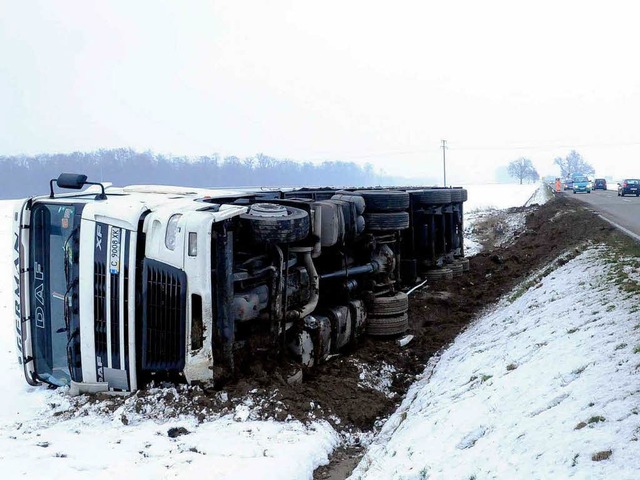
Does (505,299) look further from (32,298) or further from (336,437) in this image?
(32,298)

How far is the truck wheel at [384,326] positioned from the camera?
7.46 m

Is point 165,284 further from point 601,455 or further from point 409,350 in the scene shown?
point 409,350

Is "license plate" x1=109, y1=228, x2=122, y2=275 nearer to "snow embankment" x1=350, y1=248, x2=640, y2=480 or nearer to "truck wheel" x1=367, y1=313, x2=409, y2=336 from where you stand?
"snow embankment" x1=350, y1=248, x2=640, y2=480

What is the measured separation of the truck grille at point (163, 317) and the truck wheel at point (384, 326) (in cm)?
319

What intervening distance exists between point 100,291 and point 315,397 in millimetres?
1920

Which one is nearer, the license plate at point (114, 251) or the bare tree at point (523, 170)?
the license plate at point (114, 251)

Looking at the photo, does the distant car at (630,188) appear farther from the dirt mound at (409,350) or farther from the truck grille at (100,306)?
the truck grille at (100,306)

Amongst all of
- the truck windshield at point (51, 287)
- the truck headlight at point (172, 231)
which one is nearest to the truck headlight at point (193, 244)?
the truck headlight at point (172, 231)

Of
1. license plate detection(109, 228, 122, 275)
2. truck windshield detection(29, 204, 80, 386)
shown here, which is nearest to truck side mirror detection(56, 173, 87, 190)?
truck windshield detection(29, 204, 80, 386)

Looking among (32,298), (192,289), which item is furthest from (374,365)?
(32,298)

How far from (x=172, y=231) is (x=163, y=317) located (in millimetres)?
669

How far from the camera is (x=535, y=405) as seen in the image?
356 cm

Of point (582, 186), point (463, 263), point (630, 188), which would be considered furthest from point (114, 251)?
point (582, 186)

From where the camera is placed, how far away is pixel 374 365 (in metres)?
6.50
